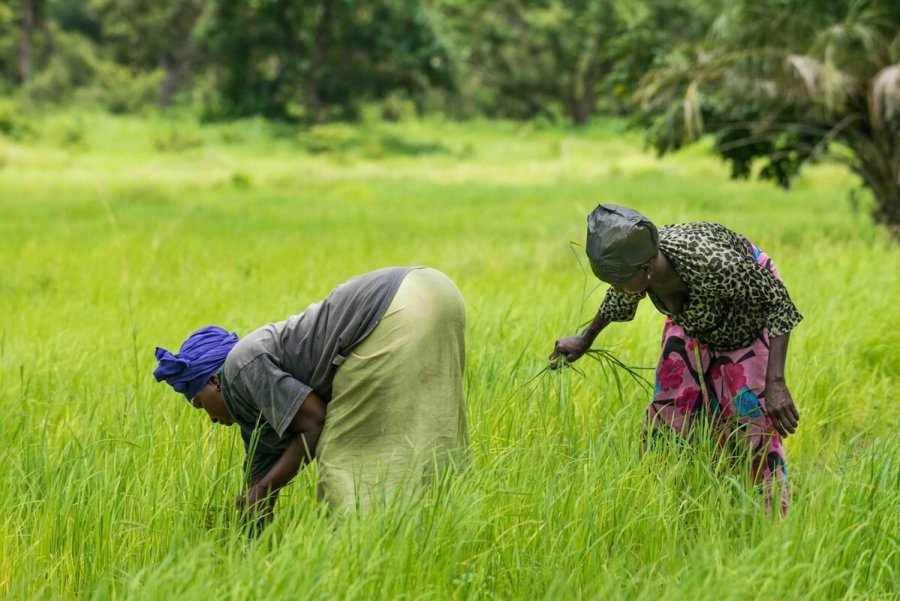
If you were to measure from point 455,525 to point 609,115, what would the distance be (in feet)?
109

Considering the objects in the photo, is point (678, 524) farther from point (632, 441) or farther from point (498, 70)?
point (498, 70)

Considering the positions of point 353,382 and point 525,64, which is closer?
point 353,382

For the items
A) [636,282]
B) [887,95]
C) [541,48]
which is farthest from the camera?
[541,48]

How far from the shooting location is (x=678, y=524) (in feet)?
9.43

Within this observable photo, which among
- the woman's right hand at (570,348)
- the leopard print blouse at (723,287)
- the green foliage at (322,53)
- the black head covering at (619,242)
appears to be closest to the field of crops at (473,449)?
the woman's right hand at (570,348)

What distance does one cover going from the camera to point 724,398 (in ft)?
10.9

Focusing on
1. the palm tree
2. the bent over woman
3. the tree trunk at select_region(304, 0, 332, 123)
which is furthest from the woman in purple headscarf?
the tree trunk at select_region(304, 0, 332, 123)

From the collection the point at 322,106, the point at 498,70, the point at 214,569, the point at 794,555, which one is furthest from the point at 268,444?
the point at 498,70

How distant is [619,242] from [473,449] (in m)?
0.82

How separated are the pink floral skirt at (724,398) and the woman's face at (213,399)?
1246 millimetres

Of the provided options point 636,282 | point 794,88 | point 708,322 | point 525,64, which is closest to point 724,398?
point 708,322

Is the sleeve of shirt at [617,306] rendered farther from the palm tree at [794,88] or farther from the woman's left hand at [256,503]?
the palm tree at [794,88]

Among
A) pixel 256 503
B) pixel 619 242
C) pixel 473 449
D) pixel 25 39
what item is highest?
pixel 619 242

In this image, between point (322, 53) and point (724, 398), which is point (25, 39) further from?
point (724, 398)
